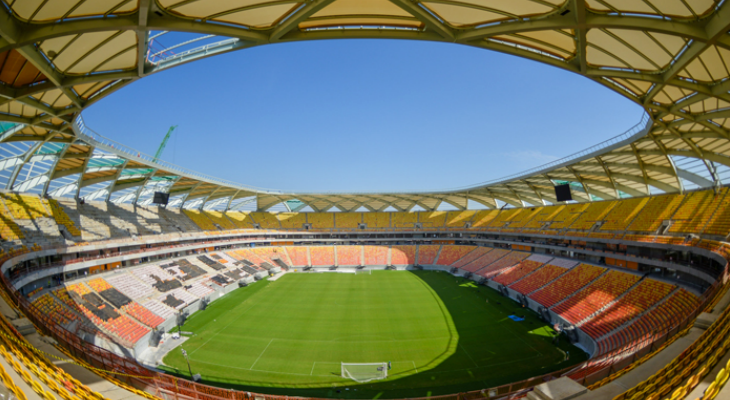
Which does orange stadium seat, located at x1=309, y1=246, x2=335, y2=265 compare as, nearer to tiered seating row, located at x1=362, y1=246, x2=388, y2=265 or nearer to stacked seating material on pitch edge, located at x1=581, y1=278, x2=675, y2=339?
tiered seating row, located at x1=362, y1=246, x2=388, y2=265

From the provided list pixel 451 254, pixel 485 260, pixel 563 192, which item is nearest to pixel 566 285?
pixel 563 192

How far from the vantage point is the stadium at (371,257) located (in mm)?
8609

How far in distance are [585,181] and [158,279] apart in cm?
4897

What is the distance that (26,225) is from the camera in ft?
79.6

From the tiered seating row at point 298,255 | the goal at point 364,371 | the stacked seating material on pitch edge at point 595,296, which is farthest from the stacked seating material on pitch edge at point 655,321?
the tiered seating row at point 298,255

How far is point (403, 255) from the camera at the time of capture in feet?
173

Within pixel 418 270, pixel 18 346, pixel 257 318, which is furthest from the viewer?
pixel 418 270

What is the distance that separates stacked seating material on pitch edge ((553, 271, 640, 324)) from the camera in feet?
74.6

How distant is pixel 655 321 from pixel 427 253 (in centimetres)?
3571

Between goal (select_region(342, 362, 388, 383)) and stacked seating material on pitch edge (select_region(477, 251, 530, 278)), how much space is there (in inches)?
996

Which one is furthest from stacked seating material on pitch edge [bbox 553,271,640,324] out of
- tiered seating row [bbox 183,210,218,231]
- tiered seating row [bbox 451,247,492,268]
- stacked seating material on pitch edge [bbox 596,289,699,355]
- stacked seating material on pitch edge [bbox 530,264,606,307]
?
tiered seating row [bbox 183,210,218,231]

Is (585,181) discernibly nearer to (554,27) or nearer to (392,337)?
(392,337)

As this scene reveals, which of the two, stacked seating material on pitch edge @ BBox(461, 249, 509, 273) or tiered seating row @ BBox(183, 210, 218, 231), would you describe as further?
tiered seating row @ BBox(183, 210, 218, 231)

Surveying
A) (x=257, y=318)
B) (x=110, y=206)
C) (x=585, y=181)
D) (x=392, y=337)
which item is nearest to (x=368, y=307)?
(x=392, y=337)
